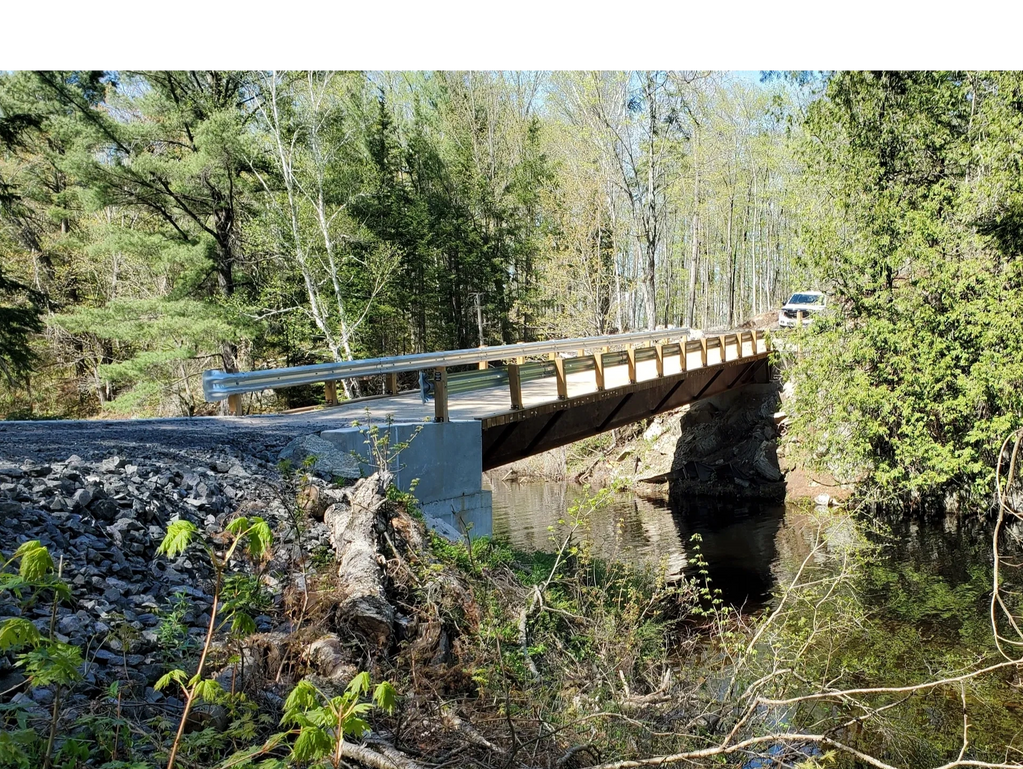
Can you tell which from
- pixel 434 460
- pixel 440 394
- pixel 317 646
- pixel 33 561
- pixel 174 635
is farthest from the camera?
pixel 440 394

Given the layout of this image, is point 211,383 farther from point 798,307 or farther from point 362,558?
point 798,307

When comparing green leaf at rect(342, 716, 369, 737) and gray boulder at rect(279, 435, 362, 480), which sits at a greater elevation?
gray boulder at rect(279, 435, 362, 480)

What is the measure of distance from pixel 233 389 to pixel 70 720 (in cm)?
643

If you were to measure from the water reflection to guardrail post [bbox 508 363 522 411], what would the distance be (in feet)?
7.44

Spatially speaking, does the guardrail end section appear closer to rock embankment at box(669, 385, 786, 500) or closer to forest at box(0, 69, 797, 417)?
forest at box(0, 69, 797, 417)

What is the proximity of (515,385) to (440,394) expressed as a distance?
1734mm

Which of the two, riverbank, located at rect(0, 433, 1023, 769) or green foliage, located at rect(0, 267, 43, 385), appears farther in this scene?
green foliage, located at rect(0, 267, 43, 385)

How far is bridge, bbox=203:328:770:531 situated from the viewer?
9719mm

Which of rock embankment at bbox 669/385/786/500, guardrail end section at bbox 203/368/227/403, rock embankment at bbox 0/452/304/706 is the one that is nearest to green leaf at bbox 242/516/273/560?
rock embankment at bbox 0/452/304/706

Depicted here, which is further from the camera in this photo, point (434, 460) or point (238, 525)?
point (434, 460)

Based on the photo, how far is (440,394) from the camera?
10008 millimetres

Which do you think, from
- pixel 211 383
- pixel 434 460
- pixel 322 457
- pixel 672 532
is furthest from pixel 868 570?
pixel 211 383
